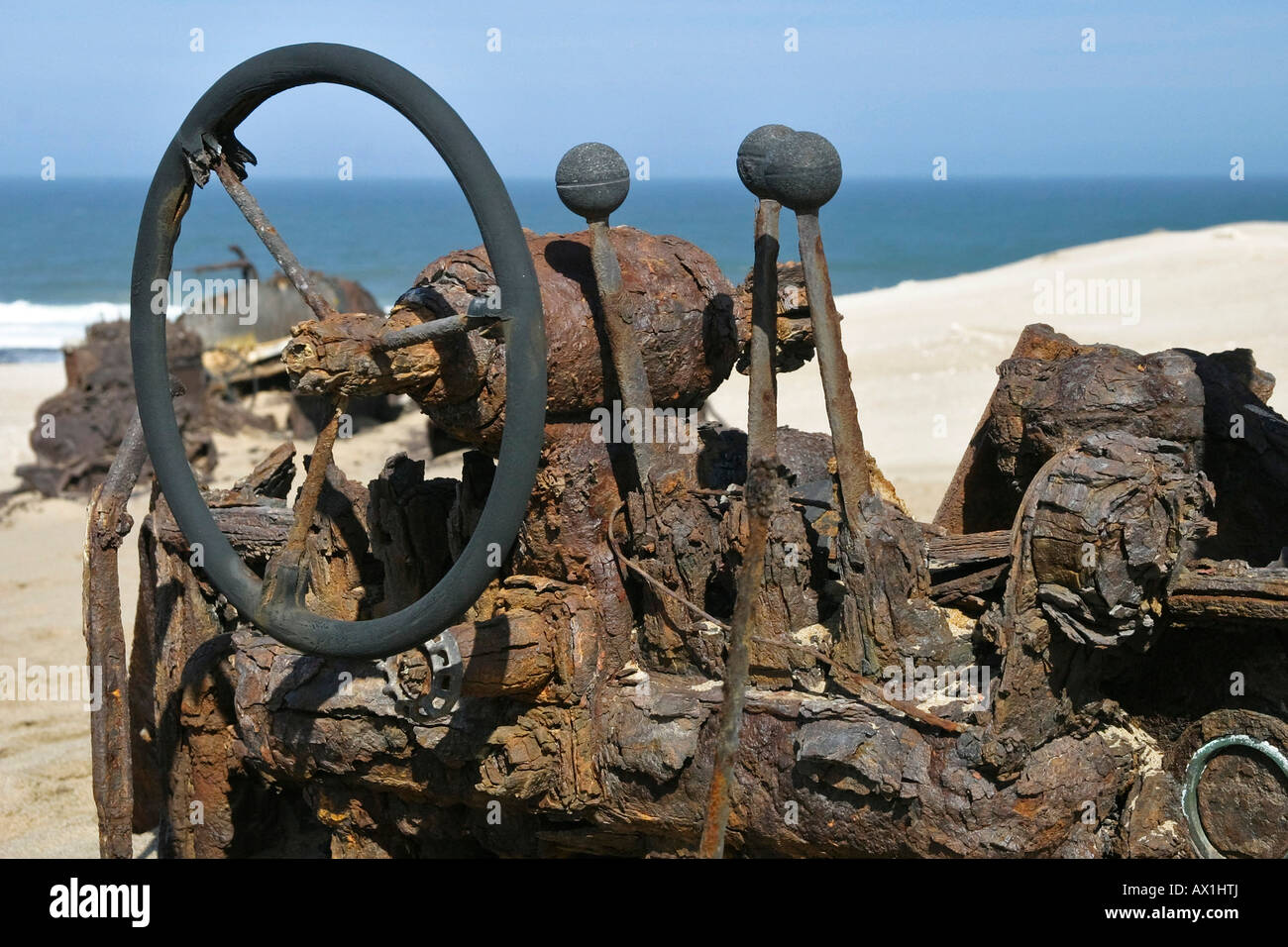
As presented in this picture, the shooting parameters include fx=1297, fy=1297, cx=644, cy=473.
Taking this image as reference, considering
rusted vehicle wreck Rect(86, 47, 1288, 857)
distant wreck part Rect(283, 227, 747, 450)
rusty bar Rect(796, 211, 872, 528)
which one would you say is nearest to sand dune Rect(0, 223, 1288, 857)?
rusted vehicle wreck Rect(86, 47, 1288, 857)

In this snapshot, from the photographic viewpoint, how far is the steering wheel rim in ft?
8.93

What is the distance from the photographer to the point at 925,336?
1838 centimetres

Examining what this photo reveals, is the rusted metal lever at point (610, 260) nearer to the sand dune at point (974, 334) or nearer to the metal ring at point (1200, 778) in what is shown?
the metal ring at point (1200, 778)

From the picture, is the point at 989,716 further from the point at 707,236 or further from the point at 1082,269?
the point at 707,236

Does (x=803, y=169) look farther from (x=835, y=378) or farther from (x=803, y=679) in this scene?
(x=803, y=679)

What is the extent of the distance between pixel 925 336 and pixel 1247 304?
4187mm

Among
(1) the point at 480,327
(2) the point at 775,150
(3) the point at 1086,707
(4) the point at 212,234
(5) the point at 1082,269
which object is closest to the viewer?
(1) the point at 480,327

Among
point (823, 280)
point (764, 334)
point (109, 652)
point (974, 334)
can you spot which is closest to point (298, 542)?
point (764, 334)

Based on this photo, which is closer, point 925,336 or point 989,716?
point 989,716

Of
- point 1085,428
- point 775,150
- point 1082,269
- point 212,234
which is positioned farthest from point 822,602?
point 212,234

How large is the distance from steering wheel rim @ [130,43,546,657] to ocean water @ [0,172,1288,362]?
16785 millimetres

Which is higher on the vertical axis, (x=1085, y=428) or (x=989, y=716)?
(x=1085, y=428)

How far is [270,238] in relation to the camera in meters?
3.12

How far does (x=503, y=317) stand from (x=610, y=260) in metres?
0.85
